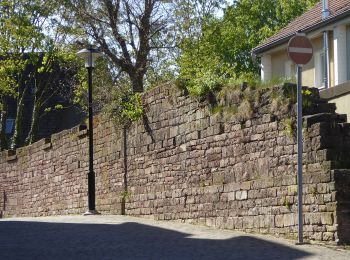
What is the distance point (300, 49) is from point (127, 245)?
14.4 ft

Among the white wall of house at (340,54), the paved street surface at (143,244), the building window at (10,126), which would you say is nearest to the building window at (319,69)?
the white wall of house at (340,54)

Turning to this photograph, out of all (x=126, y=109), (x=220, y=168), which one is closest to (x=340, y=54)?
(x=126, y=109)

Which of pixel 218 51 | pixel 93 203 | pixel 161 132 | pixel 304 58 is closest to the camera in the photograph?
pixel 304 58

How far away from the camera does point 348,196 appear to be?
11945 millimetres

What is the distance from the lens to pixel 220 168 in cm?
1526

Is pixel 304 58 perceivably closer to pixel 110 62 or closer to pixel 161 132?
pixel 161 132

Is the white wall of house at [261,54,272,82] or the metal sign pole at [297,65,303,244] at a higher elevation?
the white wall of house at [261,54,272,82]

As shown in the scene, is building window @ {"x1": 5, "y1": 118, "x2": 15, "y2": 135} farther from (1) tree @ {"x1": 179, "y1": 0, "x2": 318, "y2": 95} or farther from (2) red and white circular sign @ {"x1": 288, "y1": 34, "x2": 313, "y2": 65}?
(2) red and white circular sign @ {"x1": 288, "y1": 34, "x2": 313, "y2": 65}

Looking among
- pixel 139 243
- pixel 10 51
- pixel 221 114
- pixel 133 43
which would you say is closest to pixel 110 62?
pixel 133 43

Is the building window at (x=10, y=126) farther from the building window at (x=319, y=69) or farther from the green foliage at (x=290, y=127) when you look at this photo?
the green foliage at (x=290, y=127)

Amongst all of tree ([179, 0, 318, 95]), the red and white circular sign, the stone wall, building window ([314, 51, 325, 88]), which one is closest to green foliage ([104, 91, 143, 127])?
the stone wall

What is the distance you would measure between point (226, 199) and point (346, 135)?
3242 millimetres

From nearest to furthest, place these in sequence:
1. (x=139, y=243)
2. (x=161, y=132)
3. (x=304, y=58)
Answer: (x=304, y=58) → (x=139, y=243) → (x=161, y=132)

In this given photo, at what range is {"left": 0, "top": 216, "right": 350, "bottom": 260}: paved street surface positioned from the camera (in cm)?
1148
